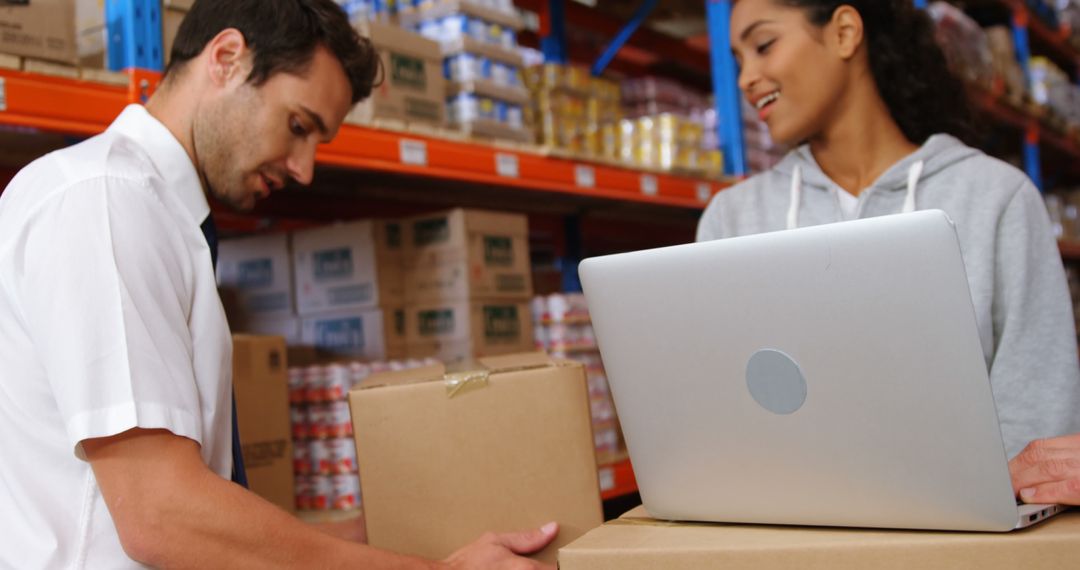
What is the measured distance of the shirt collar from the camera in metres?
1.39

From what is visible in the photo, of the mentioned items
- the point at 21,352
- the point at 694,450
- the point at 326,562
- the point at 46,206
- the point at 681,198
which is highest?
the point at 681,198

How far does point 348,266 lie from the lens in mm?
2355

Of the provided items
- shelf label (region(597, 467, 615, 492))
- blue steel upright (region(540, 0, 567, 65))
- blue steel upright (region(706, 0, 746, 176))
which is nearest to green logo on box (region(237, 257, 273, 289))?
shelf label (region(597, 467, 615, 492))

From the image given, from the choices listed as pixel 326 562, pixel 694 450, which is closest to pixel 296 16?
pixel 326 562

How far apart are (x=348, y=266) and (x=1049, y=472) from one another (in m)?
1.76

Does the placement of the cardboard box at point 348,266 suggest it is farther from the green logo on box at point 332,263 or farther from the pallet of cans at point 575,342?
the pallet of cans at point 575,342

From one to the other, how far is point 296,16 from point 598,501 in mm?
873

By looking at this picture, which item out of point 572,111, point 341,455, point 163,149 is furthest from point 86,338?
point 572,111

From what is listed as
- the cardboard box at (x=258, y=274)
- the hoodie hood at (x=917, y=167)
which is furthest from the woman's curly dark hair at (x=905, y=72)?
the cardboard box at (x=258, y=274)

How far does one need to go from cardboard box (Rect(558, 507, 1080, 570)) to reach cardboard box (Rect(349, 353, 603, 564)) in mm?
356

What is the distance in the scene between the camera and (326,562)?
3.78ft

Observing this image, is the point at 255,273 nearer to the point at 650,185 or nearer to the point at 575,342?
the point at 575,342

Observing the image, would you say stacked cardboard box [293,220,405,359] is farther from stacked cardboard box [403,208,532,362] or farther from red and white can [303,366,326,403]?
red and white can [303,366,326,403]

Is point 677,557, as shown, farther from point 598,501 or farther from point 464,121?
point 464,121
